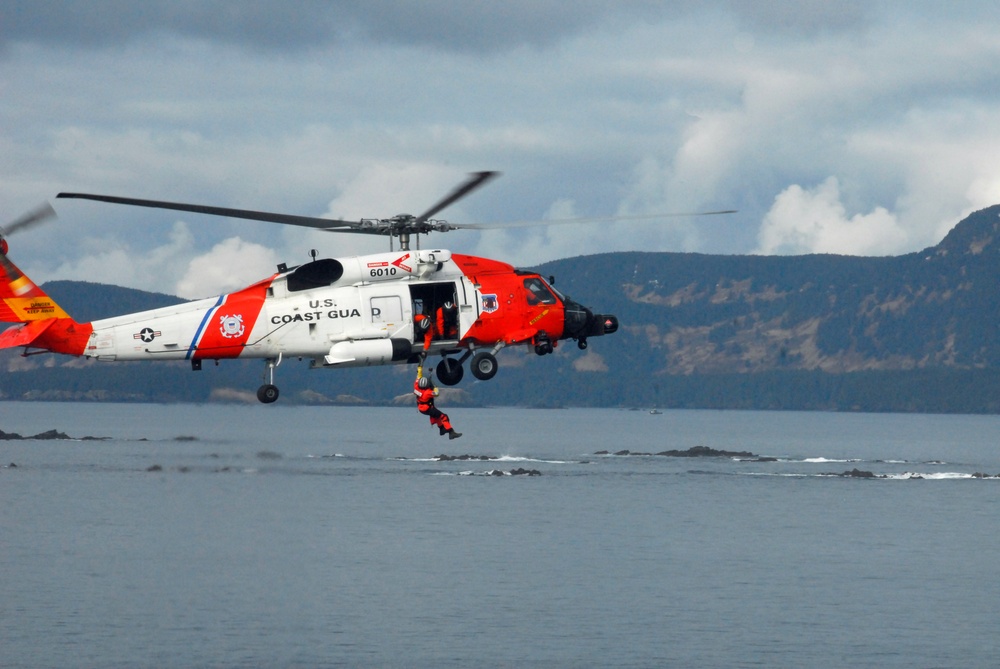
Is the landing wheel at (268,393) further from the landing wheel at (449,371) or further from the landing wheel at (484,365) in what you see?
the landing wheel at (484,365)

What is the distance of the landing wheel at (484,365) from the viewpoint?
44281 mm

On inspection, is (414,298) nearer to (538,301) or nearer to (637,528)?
(538,301)

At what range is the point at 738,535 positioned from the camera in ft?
370

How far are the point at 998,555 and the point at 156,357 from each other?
3130 inches

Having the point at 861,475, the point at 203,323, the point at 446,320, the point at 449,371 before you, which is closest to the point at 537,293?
the point at 446,320

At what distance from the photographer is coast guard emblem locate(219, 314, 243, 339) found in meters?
43.1

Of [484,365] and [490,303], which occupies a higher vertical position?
[490,303]

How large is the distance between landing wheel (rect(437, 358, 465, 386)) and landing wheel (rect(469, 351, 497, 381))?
0.68 meters

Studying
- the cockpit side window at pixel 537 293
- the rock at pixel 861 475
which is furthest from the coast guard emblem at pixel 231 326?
the rock at pixel 861 475

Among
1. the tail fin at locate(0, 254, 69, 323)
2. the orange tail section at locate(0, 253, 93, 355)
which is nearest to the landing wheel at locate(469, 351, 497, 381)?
the orange tail section at locate(0, 253, 93, 355)

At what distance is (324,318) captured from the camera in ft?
143

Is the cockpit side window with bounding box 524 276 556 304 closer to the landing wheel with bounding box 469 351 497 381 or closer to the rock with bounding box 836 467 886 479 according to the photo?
the landing wheel with bounding box 469 351 497 381

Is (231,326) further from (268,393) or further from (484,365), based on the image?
(484,365)

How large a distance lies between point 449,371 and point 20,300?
13238mm
